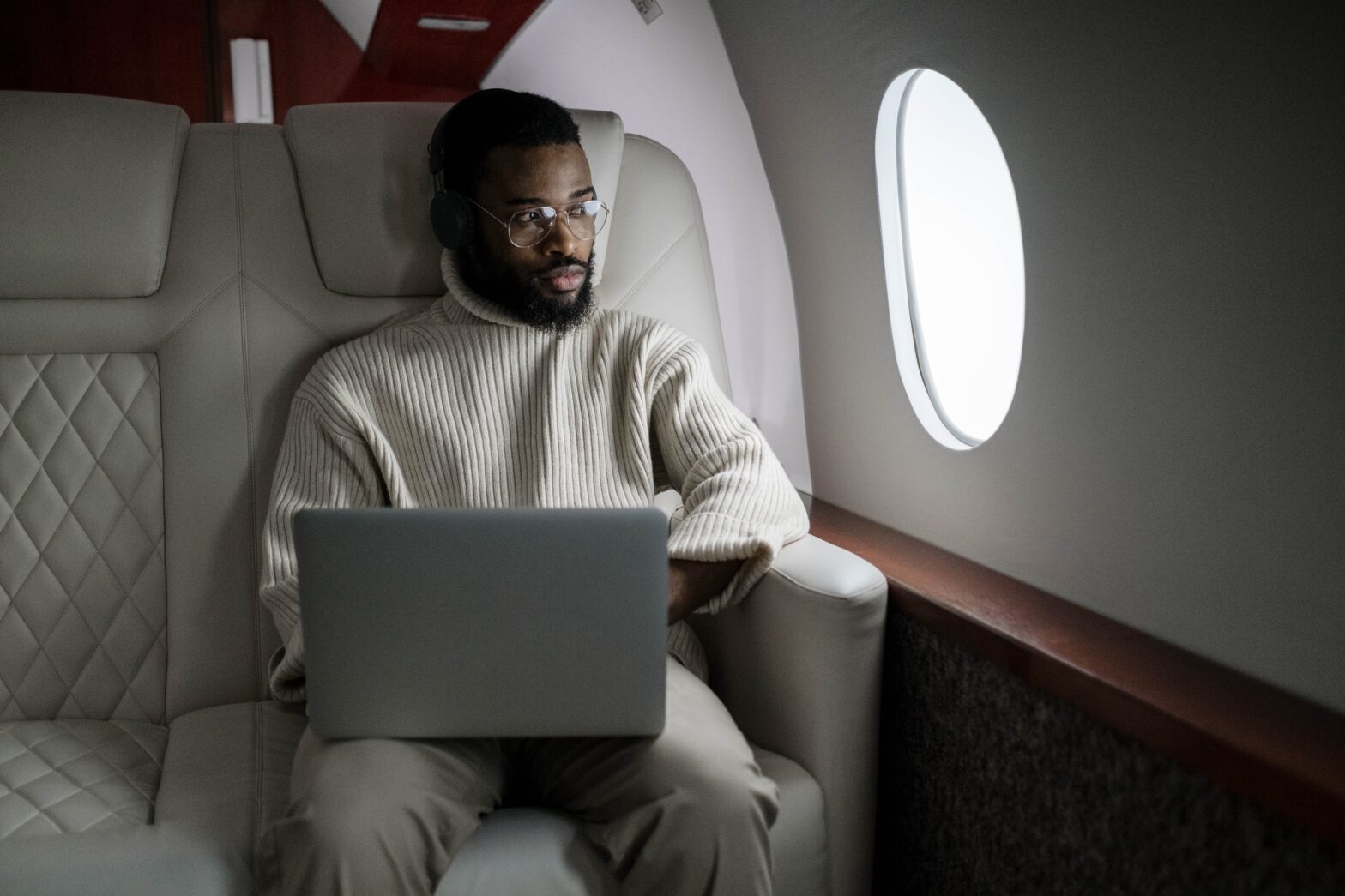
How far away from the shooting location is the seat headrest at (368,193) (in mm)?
1469

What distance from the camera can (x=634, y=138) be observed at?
1639mm

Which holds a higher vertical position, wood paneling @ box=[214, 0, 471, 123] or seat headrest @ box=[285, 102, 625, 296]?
wood paneling @ box=[214, 0, 471, 123]

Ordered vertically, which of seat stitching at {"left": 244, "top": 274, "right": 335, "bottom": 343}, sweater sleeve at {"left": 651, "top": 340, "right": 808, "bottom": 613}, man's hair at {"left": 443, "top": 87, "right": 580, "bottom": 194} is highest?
man's hair at {"left": 443, "top": 87, "right": 580, "bottom": 194}

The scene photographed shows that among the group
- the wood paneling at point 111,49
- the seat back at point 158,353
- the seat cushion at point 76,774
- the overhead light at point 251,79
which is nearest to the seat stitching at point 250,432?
the seat back at point 158,353

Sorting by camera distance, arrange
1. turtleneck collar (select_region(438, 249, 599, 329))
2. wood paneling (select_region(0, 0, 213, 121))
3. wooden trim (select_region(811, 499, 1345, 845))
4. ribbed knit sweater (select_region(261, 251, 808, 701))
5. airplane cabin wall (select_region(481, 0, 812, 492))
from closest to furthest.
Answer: wooden trim (select_region(811, 499, 1345, 845)), ribbed knit sweater (select_region(261, 251, 808, 701)), turtleneck collar (select_region(438, 249, 599, 329)), airplane cabin wall (select_region(481, 0, 812, 492)), wood paneling (select_region(0, 0, 213, 121))

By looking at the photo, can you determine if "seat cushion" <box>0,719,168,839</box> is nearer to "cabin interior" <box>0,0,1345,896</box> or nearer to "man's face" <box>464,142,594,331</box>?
"cabin interior" <box>0,0,1345,896</box>

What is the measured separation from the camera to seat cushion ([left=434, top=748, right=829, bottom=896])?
3.32 ft

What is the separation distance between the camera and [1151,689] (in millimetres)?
920

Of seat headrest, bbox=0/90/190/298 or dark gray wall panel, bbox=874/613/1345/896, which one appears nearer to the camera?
dark gray wall panel, bbox=874/613/1345/896

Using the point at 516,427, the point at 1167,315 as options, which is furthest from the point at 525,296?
the point at 1167,315

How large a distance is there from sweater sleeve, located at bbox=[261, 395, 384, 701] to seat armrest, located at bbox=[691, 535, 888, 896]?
0.54 metres

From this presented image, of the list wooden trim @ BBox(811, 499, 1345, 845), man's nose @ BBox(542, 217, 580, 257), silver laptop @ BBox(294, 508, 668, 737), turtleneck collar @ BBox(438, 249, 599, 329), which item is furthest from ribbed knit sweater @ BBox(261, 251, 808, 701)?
silver laptop @ BBox(294, 508, 668, 737)

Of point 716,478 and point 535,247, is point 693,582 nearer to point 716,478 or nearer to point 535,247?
point 716,478

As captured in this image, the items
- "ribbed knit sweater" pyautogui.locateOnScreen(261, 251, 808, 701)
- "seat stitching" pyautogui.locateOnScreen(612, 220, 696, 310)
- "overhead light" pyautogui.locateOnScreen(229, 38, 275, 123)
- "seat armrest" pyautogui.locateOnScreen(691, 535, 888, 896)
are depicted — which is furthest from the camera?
"overhead light" pyautogui.locateOnScreen(229, 38, 275, 123)
